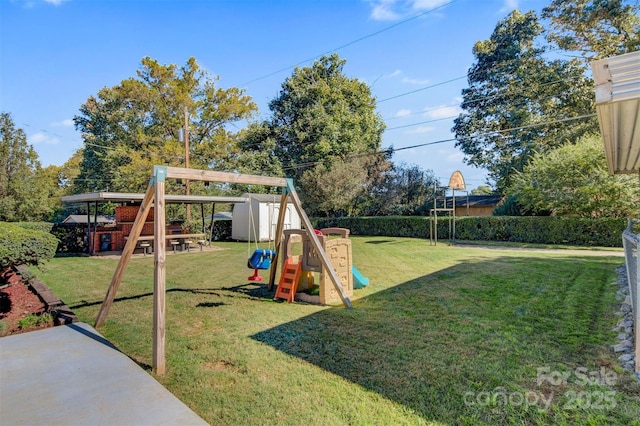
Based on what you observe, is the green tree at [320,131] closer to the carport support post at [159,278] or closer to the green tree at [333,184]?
the green tree at [333,184]

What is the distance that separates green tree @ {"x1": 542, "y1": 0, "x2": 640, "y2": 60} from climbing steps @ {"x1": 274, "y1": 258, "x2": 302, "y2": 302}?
18875 mm

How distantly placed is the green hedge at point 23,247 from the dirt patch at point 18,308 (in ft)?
2.11

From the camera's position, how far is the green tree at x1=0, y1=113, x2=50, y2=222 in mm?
17484

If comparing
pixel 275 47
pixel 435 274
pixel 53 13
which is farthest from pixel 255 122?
pixel 435 274

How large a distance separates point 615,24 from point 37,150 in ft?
101

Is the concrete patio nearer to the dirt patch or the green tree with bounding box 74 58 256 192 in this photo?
the dirt patch

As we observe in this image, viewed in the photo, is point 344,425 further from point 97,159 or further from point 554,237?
point 97,159

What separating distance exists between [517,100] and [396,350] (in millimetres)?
24455

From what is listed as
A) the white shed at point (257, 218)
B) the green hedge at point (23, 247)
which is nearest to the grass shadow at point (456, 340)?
the green hedge at point (23, 247)

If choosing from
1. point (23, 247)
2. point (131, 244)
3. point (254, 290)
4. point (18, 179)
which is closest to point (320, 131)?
point (18, 179)

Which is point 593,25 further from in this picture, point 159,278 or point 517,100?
point 159,278

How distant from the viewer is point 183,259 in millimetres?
10852

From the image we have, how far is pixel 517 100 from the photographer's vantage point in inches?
887

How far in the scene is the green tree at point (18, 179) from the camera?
17.5 meters
